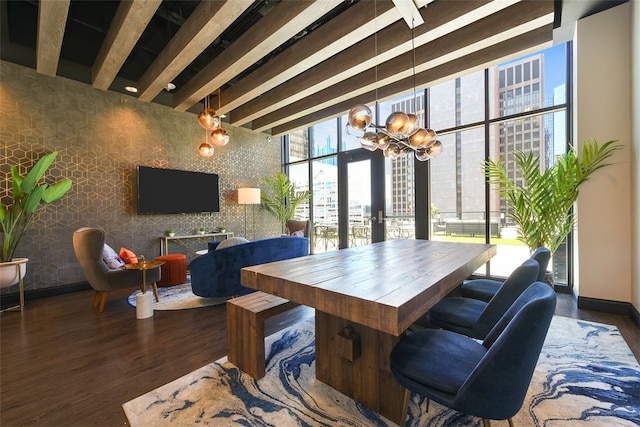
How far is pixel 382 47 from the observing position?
3.16 meters

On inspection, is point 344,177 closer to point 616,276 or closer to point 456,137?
point 456,137

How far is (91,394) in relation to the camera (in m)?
1.63

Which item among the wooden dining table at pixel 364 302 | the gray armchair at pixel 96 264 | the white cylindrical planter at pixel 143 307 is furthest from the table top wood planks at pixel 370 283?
the gray armchair at pixel 96 264

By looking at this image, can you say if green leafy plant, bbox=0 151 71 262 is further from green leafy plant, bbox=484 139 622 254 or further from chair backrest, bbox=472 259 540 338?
green leafy plant, bbox=484 139 622 254

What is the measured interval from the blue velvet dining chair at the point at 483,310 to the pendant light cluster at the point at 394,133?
1395 mm

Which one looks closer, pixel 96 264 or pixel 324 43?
pixel 96 264

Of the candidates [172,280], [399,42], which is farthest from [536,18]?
[172,280]

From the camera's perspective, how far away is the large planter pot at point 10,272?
291 centimetres

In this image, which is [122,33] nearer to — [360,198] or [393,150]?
[393,150]

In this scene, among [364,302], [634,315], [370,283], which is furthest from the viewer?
[634,315]

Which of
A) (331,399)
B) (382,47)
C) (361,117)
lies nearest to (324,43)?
(382,47)

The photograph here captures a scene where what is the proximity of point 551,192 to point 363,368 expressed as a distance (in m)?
3.09

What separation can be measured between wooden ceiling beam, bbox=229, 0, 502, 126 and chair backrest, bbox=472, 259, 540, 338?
2.54 m

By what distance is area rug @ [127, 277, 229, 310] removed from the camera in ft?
10.1
